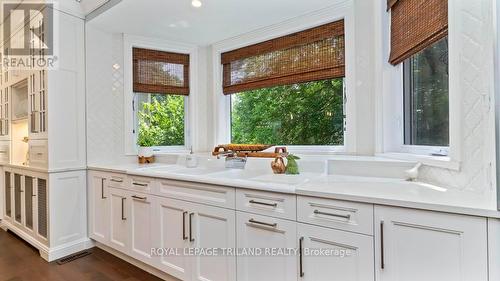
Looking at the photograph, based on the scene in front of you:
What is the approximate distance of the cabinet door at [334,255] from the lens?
4.24 feet

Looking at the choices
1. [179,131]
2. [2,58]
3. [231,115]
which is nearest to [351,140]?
[231,115]

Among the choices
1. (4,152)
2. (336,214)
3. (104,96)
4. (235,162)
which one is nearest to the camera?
(336,214)

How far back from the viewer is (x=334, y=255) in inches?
→ 54.3

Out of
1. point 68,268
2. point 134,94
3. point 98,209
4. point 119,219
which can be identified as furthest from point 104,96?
point 68,268

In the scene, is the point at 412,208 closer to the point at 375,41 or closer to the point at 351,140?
the point at 351,140

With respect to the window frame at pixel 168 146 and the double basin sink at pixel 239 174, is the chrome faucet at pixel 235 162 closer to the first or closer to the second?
the double basin sink at pixel 239 174

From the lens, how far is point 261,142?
293 cm

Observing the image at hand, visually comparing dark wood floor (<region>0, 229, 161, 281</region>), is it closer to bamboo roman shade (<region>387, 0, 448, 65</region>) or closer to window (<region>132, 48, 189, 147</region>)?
window (<region>132, 48, 189, 147</region>)

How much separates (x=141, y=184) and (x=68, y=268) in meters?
1.02

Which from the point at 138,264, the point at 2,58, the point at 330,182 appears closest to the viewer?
the point at 330,182

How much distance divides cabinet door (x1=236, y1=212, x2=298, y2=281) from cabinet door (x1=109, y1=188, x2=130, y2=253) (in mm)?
1238

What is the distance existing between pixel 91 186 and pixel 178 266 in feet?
4.63

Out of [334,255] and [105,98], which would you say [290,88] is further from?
[105,98]

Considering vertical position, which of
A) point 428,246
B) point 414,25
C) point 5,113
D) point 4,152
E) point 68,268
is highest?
point 414,25
